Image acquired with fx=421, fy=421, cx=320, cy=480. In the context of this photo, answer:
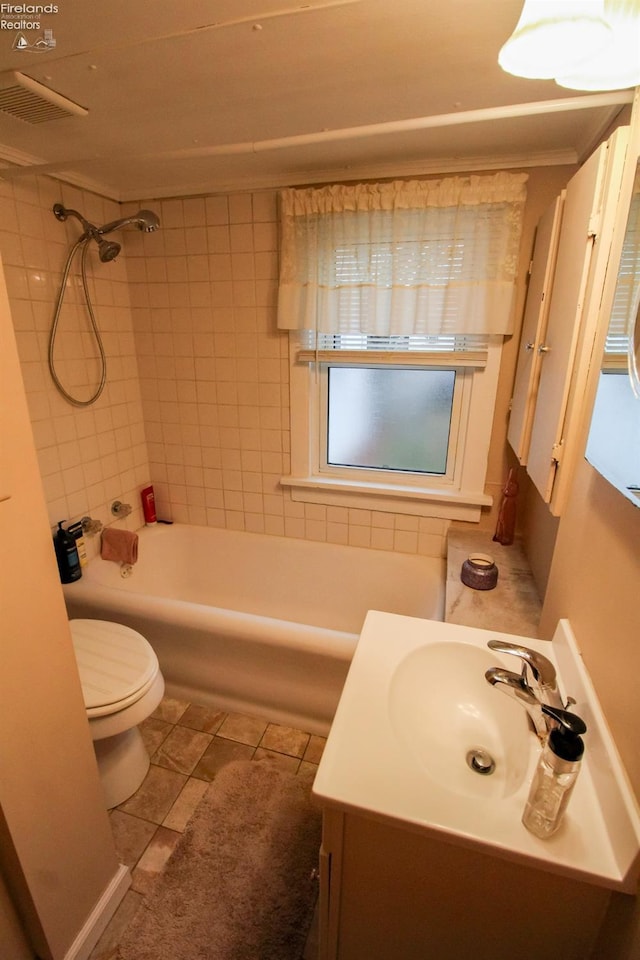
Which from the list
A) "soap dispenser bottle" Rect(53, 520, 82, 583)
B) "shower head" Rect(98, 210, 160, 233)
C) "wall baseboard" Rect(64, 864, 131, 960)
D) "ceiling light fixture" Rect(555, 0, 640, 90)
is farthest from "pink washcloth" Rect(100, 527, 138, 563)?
"ceiling light fixture" Rect(555, 0, 640, 90)

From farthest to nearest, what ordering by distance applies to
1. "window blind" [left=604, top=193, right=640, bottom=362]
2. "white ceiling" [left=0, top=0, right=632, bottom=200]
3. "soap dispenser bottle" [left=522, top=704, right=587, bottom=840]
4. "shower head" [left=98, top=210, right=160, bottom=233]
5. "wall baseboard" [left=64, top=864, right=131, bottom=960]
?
"shower head" [left=98, top=210, right=160, bottom=233] < "wall baseboard" [left=64, top=864, right=131, bottom=960] < "white ceiling" [left=0, top=0, right=632, bottom=200] < "window blind" [left=604, top=193, right=640, bottom=362] < "soap dispenser bottle" [left=522, top=704, right=587, bottom=840]

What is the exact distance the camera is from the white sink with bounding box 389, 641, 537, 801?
0.79m

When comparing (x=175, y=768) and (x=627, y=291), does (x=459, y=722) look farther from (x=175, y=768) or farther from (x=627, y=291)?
(x=175, y=768)

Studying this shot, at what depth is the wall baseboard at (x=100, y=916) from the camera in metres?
1.08

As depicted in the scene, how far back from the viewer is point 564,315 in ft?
→ 3.73

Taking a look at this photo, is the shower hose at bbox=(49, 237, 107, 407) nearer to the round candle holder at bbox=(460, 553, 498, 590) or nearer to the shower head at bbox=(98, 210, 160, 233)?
the shower head at bbox=(98, 210, 160, 233)

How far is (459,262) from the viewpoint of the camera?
172cm

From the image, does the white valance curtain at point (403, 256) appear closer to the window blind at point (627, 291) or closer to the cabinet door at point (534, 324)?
the cabinet door at point (534, 324)

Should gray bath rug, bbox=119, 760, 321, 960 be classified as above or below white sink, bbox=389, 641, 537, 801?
below

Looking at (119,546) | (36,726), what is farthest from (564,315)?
(119,546)

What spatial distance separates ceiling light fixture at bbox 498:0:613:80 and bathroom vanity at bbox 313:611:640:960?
42.5 inches

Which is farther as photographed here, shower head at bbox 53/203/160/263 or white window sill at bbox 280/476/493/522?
white window sill at bbox 280/476/493/522

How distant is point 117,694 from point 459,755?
41.0 inches

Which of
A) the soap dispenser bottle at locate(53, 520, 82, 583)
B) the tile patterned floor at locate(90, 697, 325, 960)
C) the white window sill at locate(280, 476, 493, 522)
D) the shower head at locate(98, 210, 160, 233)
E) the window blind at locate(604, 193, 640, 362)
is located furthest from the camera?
the white window sill at locate(280, 476, 493, 522)
